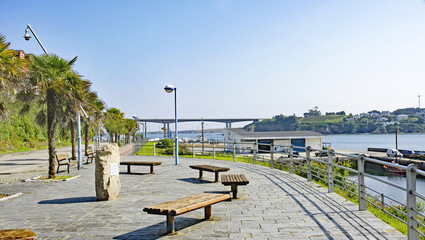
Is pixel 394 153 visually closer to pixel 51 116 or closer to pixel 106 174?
pixel 51 116

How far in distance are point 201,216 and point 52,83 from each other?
8453 mm

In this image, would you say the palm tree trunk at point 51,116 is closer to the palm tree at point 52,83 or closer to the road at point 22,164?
the palm tree at point 52,83

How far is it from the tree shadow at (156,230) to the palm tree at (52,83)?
787cm

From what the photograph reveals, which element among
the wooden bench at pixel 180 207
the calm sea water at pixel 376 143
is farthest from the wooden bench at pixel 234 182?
the calm sea water at pixel 376 143

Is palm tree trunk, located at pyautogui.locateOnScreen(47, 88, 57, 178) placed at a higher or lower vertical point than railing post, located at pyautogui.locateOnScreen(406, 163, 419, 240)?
higher

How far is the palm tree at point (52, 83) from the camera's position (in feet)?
37.1

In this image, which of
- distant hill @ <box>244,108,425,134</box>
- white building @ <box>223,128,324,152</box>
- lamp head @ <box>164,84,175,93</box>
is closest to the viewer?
lamp head @ <box>164,84,175,93</box>

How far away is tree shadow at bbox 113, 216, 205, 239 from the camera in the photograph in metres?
4.80

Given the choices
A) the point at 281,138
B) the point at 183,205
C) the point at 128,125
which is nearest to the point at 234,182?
the point at 183,205

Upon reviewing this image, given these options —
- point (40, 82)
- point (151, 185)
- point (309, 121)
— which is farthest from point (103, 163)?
point (309, 121)

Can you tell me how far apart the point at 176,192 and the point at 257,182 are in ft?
8.81

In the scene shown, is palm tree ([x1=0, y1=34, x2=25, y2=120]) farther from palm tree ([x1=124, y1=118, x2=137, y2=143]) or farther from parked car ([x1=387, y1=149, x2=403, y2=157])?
parked car ([x1=387, y1=149, x2=403, y2=157])

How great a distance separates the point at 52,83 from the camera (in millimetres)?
11477

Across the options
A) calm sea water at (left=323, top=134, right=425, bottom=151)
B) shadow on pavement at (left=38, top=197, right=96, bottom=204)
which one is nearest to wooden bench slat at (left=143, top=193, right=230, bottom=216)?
shadow on pavement at (left=38, top=197, right=96, bottom=204)
